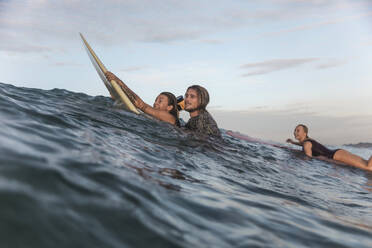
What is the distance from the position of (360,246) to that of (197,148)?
344 centimetres

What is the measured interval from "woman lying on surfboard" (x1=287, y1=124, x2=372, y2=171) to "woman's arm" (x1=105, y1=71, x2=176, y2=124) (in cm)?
429

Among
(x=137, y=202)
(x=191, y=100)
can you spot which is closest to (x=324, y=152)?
(x=191, y=100)

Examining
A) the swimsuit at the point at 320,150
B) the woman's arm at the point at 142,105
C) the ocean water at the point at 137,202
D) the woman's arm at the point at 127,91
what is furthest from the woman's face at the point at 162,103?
the swimsuit at the point at 320,150

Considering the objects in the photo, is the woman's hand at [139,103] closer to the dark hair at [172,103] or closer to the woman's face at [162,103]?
the woman's face at [162,103]

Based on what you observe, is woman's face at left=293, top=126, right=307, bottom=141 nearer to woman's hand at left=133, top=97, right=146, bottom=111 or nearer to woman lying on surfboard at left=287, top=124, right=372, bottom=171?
woman lying on surfboard at left=287, top=124, right=372, bottom=171

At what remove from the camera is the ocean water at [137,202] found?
4.51 feet

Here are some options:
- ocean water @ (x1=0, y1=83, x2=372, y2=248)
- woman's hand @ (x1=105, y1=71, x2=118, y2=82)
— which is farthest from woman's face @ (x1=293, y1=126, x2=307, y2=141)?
A: woman's hand @ (x1=105, y1=71, x2=118, y2=82)

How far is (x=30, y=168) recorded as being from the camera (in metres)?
1.76

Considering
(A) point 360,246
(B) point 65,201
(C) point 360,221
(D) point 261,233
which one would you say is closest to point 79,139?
(B) point 65,201

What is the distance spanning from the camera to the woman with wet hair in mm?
6957

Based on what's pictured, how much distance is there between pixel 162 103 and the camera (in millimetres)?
7164

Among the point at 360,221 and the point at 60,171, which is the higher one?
the point at 60,171

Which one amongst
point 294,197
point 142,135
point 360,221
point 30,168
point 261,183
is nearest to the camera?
point 30,168

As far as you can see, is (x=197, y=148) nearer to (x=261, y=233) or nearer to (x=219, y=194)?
(x=219, y=194)
